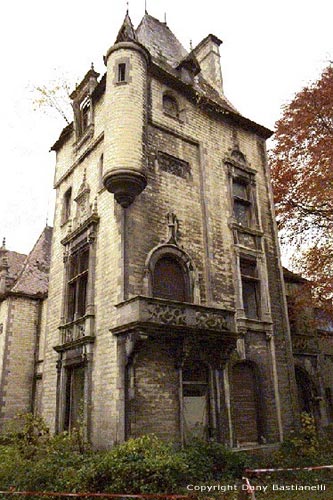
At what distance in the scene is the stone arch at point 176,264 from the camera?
12250 mm

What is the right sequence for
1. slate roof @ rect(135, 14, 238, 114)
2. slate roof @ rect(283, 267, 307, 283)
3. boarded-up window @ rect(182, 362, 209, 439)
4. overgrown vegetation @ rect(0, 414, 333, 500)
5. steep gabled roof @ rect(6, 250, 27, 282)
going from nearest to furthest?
overgrown vegetation @ rect(0, 414, 333, 500) < boarded-up window @ rect(182, 362, 209, 439) < slate roof @ rect(135, 14, 238, 114) < slate roof @ rect(283, 267, 307, 283) < steep gabled roof @ rect(6, 250, 27, 282)

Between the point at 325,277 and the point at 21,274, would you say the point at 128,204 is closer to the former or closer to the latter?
the point at 325,277

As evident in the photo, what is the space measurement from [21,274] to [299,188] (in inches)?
585

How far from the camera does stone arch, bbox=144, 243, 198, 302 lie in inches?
482

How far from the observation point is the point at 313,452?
40.3 ft

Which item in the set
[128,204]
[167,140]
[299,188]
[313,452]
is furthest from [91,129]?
[313,452]

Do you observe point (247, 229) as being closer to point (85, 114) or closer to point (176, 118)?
point (176, 118)

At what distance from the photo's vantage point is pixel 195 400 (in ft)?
38.5

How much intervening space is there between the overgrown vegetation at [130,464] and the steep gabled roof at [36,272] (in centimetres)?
983

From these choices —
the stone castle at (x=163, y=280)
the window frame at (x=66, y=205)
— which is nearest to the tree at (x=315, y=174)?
the stone castle at (x=163, y=280)

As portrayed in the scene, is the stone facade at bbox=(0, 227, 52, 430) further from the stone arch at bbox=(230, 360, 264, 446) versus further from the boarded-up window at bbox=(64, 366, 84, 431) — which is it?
the stone arch at bbox=(230, 360, 264, 446)

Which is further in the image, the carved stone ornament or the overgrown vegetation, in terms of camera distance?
the carved stone ornament

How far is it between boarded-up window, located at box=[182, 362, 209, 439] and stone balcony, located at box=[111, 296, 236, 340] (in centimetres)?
127

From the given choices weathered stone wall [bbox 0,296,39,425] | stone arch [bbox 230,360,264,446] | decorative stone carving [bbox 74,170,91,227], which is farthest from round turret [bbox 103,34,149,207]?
weathered stone wall [bbox 0,296,39,425]
